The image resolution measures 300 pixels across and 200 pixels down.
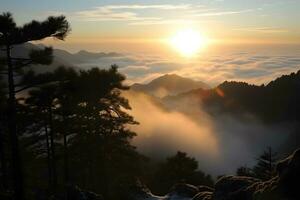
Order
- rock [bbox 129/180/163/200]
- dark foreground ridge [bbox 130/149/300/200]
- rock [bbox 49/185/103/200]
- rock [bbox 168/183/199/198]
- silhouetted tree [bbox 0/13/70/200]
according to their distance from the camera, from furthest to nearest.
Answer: rock [bbox 129/180/163/200]
rock [bbox 168/183/199/198]
rock [bbox 49/185/103/200]
silhouetted tree [bbox 0/13/70/200]
dark foreground ridge [bbox 130/149/300/200]

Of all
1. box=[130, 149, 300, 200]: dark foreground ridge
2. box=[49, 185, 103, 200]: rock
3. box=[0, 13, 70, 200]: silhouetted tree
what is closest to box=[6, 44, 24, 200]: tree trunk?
box=[0, 13, 70, 200]: silhouetted tree

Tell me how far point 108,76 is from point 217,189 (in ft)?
54.3

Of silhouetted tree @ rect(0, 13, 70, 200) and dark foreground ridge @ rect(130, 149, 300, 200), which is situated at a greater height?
silhouetted tree @ rect(0, 13, 70, 200)

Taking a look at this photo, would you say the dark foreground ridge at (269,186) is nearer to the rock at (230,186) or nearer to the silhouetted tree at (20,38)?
the rock at (230,186)

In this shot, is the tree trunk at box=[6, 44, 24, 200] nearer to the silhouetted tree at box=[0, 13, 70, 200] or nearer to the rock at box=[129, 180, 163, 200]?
the silhouetted tree at box=[0, 13, 70, 200]

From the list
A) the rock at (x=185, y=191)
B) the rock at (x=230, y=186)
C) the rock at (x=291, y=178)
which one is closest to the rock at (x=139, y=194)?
the rock at (x=185, y=191)

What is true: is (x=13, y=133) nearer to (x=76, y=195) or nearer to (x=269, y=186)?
(x=76, y=195)

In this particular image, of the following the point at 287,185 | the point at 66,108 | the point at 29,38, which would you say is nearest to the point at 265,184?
the point at 287,185

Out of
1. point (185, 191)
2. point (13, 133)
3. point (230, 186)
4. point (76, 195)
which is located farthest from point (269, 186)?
point (185, 191)

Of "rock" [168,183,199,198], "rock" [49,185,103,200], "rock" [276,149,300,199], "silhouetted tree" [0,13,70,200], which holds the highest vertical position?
"silhouetted tree" [0,13,70,200]

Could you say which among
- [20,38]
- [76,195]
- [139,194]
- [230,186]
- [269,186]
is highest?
[20,38]

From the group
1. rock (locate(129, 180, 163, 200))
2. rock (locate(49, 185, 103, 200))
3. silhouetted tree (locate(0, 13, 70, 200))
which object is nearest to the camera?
silhouetted tree (locate(0, 13, 70, 200))

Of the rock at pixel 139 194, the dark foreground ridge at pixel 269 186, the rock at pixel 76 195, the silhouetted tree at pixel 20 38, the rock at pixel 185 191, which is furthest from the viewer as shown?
the rock at pixel 139 194

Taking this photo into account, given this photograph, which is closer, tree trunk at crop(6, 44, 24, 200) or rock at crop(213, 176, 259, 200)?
rock at crop(213, 176, 259, 200)
